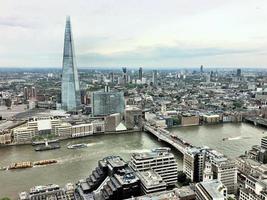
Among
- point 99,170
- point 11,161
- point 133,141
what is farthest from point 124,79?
point 99,170

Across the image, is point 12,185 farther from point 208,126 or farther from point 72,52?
point 72,52

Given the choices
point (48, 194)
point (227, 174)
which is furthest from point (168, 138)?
point (48, 194)

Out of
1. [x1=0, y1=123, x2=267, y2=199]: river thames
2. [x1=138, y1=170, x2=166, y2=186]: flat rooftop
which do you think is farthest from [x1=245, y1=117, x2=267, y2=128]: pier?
[x1=138, y1=170, x2=166, y2=186]: flat rooftop

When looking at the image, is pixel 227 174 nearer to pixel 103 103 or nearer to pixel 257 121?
pixel 257 121

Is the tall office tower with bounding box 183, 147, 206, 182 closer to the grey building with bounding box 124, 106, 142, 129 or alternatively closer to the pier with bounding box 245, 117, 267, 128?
the grey building with bounding box 124, 106, 142, 129

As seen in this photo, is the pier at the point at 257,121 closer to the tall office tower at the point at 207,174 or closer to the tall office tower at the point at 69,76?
the tall office tower at the point at 207,174

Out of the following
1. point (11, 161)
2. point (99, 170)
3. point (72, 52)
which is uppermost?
point (72, 52)

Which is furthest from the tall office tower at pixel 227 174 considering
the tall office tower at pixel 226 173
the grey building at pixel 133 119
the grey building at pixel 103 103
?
the grey building at pixel 103 103
